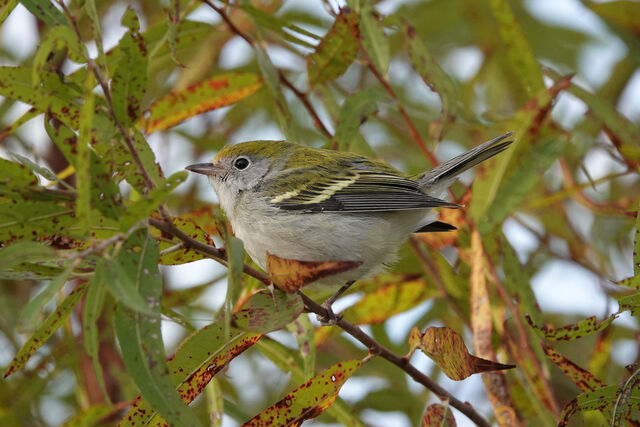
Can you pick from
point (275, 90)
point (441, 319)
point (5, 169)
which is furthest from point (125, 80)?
point (441, 319)

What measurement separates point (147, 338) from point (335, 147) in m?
1.63

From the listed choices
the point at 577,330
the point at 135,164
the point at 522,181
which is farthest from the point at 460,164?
the point at 135,164

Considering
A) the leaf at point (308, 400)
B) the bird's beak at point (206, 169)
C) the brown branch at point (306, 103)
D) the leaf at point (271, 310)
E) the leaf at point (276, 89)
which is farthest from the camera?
the bird's beak at point (206, 169)

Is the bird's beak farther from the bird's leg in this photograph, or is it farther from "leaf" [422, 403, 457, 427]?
"leaf" [422, 403, 457, 427]

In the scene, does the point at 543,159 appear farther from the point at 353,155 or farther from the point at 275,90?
the point at 275,90

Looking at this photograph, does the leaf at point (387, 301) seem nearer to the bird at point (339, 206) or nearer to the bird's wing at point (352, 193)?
the bird at point (339, 206)

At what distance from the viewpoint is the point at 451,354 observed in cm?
222

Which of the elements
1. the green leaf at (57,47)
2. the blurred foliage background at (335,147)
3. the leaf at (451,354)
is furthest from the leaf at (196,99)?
the leaf at (451,354)

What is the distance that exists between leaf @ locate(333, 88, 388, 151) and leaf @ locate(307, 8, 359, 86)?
15 centimetres

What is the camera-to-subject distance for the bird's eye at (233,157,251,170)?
372 centimetres

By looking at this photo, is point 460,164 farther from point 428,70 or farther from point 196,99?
point 196,99

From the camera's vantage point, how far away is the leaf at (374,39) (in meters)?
3.27

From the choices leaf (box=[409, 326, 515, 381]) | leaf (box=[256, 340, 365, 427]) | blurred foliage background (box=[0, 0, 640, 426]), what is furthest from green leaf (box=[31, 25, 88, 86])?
leaf (box=[256, 340, 365, 427])

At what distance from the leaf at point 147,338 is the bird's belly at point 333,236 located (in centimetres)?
120
